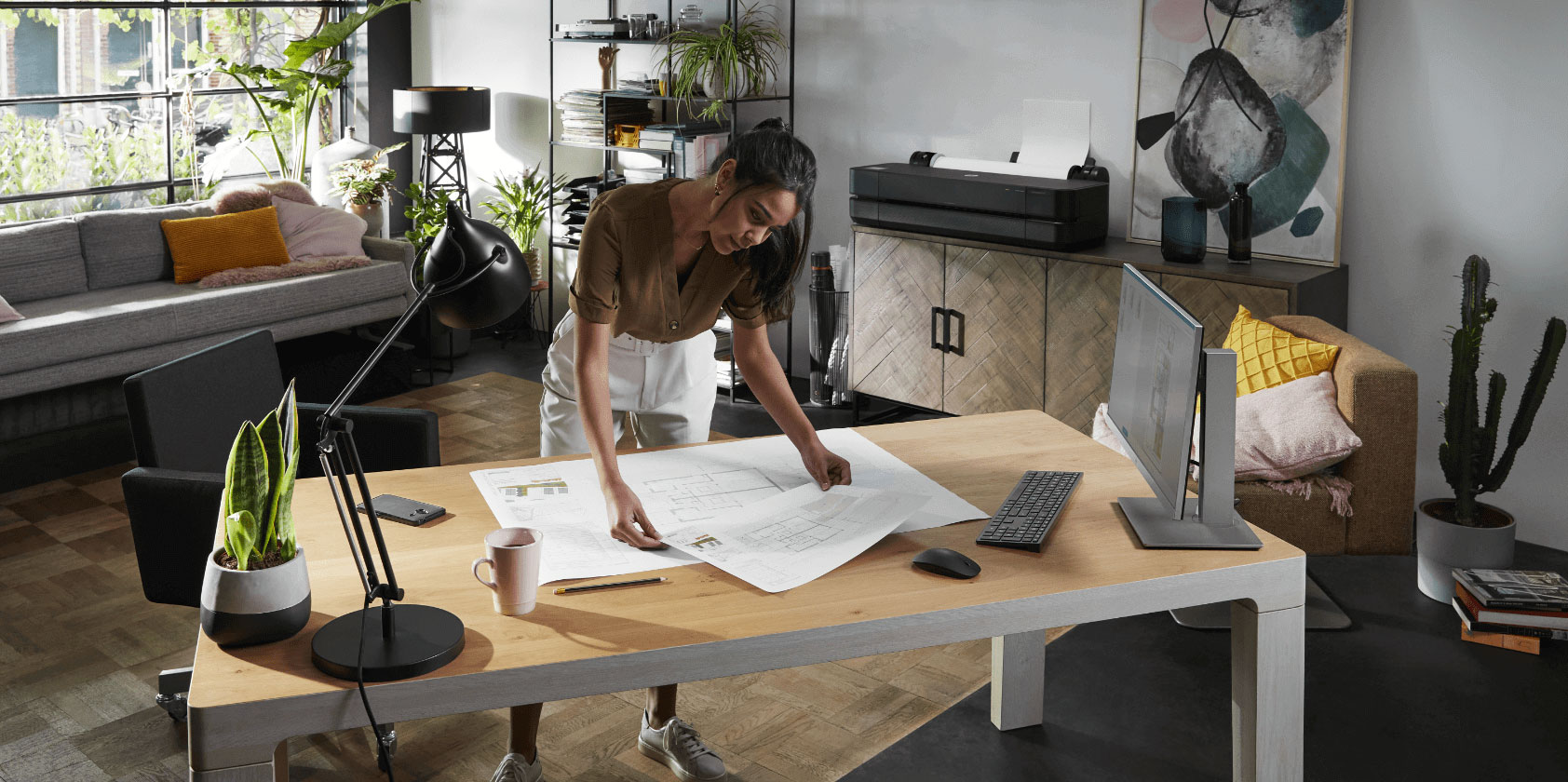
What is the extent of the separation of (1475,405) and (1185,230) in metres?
1.26

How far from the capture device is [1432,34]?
4.14m

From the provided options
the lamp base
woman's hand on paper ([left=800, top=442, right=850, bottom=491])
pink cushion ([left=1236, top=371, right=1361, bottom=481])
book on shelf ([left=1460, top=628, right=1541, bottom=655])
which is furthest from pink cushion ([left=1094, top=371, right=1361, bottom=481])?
the lamp base

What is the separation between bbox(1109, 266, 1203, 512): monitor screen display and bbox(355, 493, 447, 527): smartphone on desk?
1.23m

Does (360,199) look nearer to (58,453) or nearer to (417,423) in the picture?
(58,453)

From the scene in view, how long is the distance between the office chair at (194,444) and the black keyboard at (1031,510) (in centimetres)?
158

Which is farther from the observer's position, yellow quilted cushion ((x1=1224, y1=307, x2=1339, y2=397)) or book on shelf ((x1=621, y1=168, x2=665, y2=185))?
book on shelf ((x1=621, y1=168, x2=665, y2=185))

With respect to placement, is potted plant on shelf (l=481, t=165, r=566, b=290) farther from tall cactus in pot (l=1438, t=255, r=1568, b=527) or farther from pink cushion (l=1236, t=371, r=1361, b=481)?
tall cactus in pot (l=1438, t=255, r=1568, b=527)

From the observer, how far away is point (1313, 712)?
119 inches

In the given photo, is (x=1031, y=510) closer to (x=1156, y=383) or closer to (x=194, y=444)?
(x=1156, y=383)

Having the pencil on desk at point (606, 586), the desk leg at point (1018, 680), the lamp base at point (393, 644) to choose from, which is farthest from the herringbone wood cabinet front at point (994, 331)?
the lamp base at point (393, 644)

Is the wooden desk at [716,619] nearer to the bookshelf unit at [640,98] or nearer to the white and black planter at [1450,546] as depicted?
the white and black planter at [1450,546]

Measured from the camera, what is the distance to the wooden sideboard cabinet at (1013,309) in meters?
4.33

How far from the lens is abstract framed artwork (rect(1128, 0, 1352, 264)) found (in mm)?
4363

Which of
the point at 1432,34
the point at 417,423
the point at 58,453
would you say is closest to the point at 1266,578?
the point at 417,423
